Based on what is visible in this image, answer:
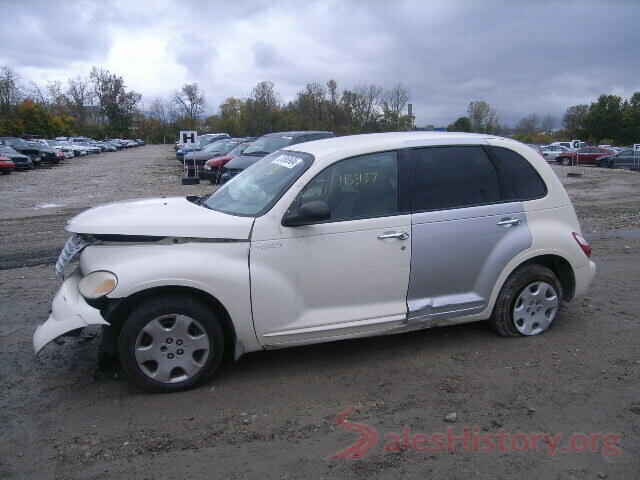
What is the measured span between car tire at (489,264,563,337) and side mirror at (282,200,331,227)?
1851 mm

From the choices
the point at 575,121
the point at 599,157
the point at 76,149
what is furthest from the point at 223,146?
the point at 575,121

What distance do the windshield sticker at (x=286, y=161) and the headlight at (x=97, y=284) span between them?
1.67 m

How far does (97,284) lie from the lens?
→ 3.90 m

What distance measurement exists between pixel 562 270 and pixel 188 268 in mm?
3388

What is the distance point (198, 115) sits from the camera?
366 feet

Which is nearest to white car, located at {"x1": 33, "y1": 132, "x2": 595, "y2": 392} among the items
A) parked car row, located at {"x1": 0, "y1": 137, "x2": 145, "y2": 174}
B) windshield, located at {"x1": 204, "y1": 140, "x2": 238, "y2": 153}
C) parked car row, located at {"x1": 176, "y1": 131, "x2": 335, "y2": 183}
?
parked car row, located at {"x1": 176, "y1": 131, "x2": 335, "y2": 183}

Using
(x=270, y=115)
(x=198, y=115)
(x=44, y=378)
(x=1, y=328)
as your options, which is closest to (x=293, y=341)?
(x=44, y=378)

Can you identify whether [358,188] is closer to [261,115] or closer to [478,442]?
[478,442]

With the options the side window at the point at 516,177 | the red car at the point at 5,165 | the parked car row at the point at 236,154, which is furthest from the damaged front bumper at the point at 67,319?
the red car at the point at 5,165

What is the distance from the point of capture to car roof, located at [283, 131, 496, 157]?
4570 millimetres

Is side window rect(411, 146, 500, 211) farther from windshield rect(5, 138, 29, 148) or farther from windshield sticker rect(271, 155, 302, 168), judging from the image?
windshield rect(5, 138, 29, 148)

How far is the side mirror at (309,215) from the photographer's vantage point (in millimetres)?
4074

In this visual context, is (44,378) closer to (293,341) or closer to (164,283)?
(164,283)

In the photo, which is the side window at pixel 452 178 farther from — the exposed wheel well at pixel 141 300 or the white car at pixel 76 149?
the white car at pixel 76 149
